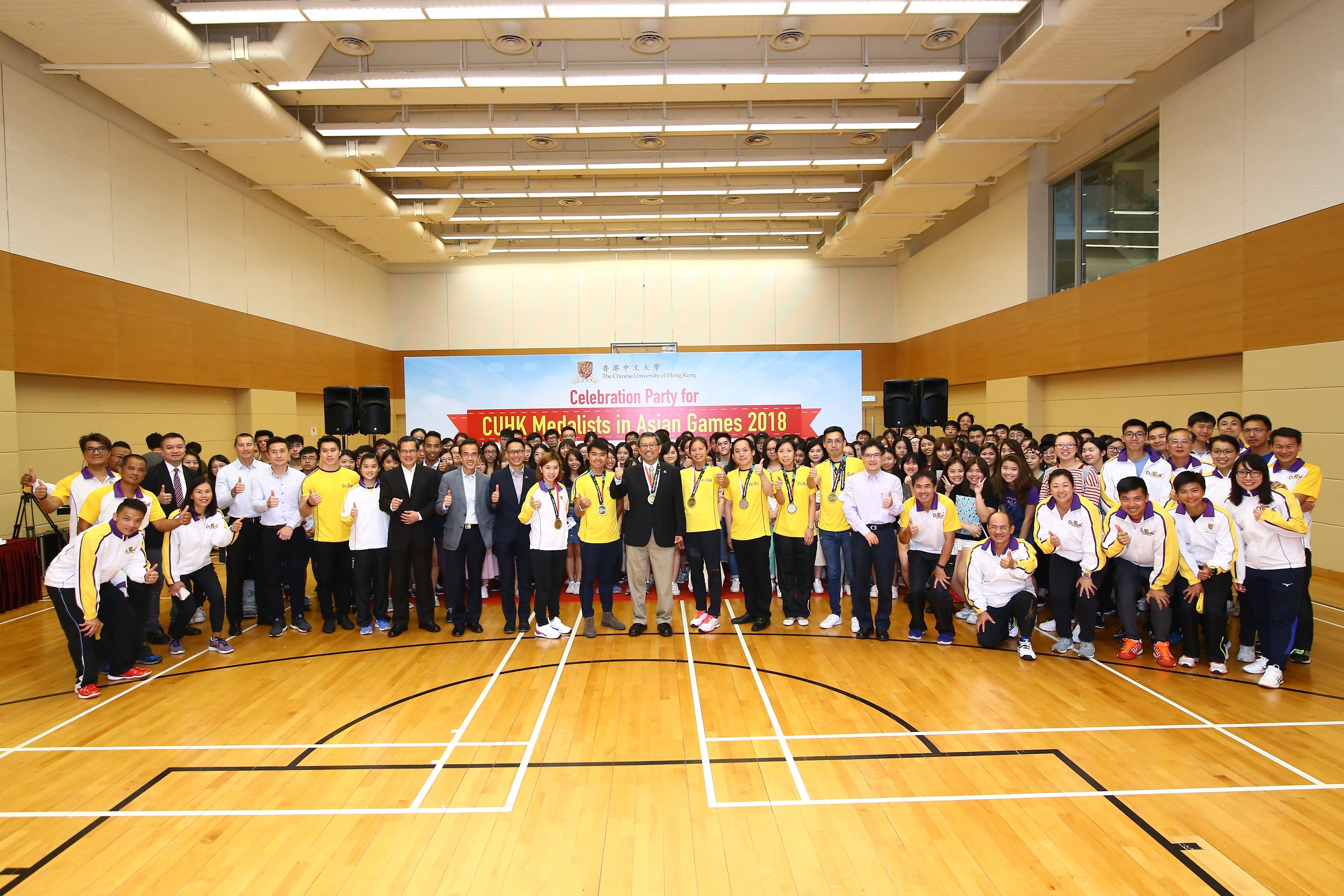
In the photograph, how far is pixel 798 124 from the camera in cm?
1038

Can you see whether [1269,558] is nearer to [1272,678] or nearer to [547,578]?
[1272,678]

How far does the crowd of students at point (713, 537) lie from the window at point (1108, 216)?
4968 mm

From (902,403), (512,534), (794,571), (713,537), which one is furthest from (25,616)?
(902,403)

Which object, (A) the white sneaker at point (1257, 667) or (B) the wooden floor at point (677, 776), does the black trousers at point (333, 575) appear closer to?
(B) the wooden floor at point (677, 776)

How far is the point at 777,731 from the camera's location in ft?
14.0

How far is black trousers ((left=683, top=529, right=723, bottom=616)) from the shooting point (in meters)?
6.30

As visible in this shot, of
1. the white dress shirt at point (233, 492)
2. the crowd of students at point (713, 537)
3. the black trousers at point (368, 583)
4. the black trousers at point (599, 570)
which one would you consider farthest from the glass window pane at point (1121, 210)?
the white dress shirt at point (233, 492)

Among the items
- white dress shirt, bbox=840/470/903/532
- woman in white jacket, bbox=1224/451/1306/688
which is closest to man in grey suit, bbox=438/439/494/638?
white dress shirt, bbox=840/470/903/532

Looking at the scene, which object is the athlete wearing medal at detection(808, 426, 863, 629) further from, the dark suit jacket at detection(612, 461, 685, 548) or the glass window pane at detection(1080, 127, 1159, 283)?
the glass window pane at detection(1080, 127, 1159, 283)

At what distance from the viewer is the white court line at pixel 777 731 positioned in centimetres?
361

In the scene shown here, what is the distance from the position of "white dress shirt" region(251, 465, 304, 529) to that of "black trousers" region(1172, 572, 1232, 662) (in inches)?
278

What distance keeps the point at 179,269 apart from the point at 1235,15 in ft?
47.2

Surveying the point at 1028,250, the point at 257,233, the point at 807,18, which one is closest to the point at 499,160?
the point at 257,233

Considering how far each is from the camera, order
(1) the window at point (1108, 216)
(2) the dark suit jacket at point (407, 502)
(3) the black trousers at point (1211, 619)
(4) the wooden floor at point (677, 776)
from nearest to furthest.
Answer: (4) the wooden floor at point (677, 776) < (3) the black trousers at point (1211, 619) < (2) the dark suit jacket at point (407, 502) < (1) the window at point (1108, 216)
